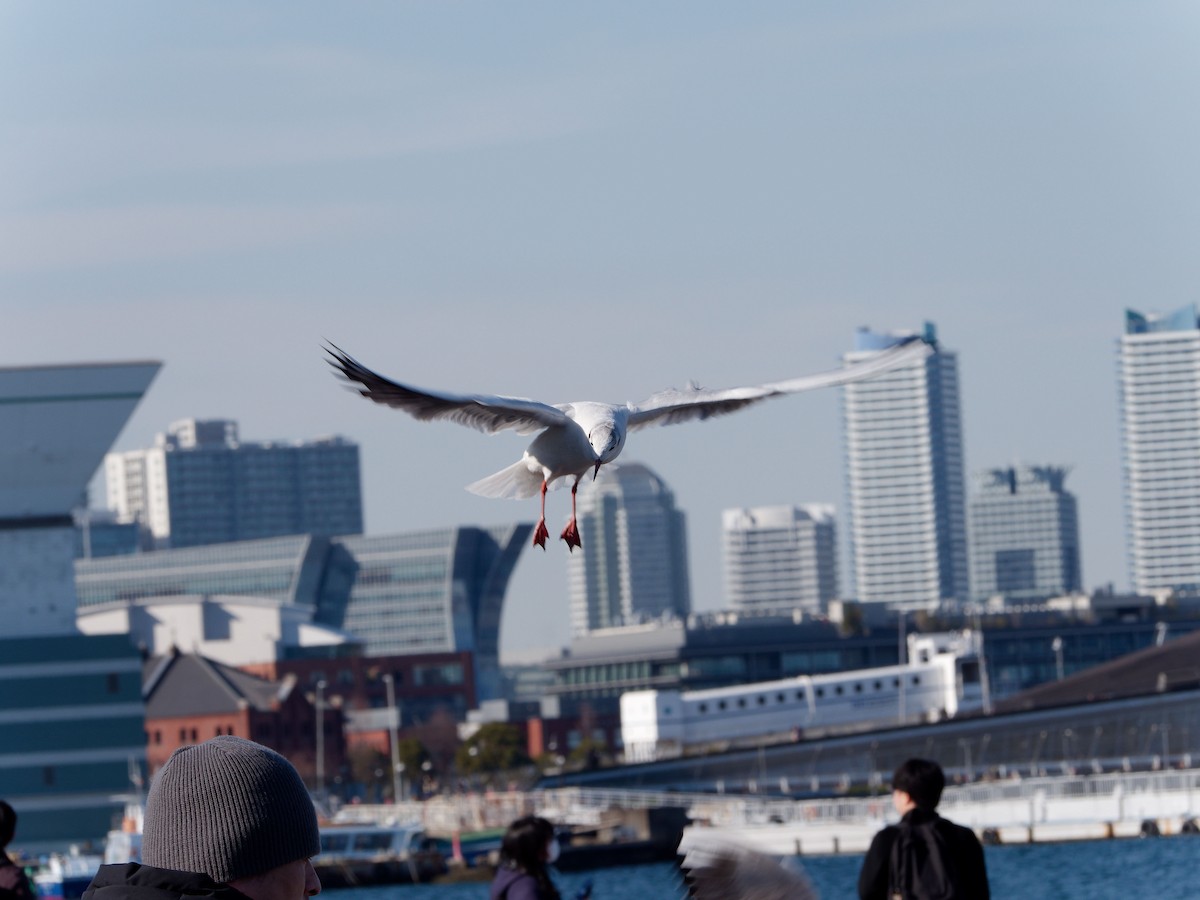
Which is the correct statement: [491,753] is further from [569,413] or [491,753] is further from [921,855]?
[569,413]

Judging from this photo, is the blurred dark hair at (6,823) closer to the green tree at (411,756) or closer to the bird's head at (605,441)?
the bird's head at (605,441)

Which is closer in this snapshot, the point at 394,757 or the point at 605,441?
the point at 605,441

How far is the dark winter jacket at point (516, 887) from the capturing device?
7805 mm

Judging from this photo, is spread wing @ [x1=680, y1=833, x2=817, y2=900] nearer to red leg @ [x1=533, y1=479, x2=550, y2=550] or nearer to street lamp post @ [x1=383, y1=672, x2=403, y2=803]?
red leg @ [x1=533, y1=479, x2=550, y2=550]

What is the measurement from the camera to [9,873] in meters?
8.46

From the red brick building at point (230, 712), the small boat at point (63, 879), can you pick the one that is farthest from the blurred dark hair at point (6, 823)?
the red brick building at point (230, 712)

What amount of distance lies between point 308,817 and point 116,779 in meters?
72.9

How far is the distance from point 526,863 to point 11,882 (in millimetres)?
1841

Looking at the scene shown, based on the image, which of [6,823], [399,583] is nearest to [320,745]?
[399,583]

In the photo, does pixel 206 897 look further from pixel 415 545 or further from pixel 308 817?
pixel 415 545

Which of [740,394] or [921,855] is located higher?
[740,394]

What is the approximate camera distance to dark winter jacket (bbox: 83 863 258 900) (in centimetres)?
280

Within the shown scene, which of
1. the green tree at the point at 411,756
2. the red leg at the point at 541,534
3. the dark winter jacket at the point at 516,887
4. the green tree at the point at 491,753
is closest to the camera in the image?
the red leg at the point at 541,534

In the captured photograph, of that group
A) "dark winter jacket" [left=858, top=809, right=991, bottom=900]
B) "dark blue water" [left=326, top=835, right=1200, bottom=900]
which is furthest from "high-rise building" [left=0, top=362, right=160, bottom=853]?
"dark winter jacket" [left=858, top=809, right=991, bottom=900]
